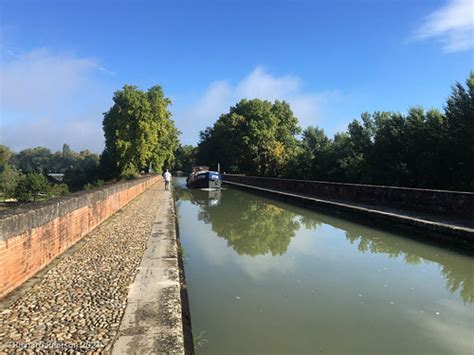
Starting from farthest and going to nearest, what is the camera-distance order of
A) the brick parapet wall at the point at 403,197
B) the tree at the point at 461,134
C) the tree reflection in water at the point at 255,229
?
1. the tree at the point at 461,134
2. the brick parapet wall at the point at 403,197
3. the tree reflection in water at the point at 255,229

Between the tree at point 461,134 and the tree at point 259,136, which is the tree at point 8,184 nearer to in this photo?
the tree at point 259,136

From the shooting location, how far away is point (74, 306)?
4.32m

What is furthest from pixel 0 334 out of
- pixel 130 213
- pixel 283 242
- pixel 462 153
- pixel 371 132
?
pixel 371 132

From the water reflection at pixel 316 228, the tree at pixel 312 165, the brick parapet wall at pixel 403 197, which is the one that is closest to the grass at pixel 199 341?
the water reflection at pixel 316 228

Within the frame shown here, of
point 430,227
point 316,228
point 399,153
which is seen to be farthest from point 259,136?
point 430,227

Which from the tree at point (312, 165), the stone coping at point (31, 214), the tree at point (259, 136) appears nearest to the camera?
the stone coping at point (31, 214)

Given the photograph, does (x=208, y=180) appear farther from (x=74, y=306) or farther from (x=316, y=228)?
(x=74, y=306)

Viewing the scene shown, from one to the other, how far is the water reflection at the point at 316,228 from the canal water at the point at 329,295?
33mm

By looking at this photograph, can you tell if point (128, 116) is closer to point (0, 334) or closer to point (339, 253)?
point (339, 253)

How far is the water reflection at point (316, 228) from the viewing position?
7.32 meters

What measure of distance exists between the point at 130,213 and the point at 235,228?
382 cm

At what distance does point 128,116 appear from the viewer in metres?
46.3

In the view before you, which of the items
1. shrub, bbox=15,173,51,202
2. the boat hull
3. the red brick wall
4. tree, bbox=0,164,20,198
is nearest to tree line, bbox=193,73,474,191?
the boat hull

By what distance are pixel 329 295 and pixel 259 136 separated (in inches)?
1991
